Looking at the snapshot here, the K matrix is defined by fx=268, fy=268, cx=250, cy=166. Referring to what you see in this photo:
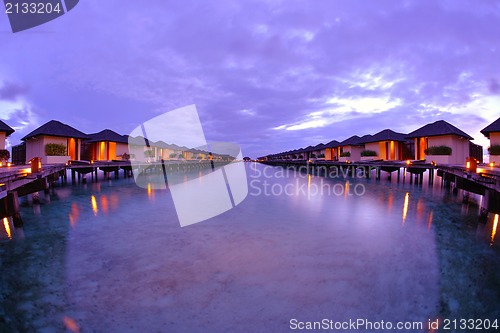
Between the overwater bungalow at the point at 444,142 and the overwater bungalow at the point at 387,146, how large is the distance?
549 centimetres

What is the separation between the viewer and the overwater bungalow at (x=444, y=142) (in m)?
20.9

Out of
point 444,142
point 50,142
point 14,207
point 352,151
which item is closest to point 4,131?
point 50,142

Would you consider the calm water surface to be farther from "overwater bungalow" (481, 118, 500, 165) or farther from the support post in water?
"overwater bungalow" (481, 118, 500, 165)

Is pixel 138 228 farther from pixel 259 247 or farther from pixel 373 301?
pixel 373 301

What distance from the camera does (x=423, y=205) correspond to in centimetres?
1252

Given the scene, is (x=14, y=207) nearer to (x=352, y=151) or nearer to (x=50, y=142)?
(x=50, y=142)

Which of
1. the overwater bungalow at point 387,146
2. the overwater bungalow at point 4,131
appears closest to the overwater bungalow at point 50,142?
the overwater bungalow at point 4,131

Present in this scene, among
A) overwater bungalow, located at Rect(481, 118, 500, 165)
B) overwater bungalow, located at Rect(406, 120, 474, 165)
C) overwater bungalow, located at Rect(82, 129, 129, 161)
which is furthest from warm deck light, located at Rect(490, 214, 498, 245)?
overwater bungalow, located at Rect(82, 129, 129, 161)

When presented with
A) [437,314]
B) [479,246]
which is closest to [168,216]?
[437,314]

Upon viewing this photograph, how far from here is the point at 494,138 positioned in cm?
1725

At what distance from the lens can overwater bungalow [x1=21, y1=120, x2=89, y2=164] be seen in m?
22.0

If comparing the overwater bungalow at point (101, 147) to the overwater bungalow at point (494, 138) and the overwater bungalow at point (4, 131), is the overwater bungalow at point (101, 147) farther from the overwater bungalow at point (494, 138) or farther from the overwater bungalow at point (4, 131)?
the overwater bungalow at point (494, 138)

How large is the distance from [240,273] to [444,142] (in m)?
23.7

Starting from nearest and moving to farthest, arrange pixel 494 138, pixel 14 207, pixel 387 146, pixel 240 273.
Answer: pixel 240 273 → pixel 14 207 → pixel 494 138 → pixel 387 146
